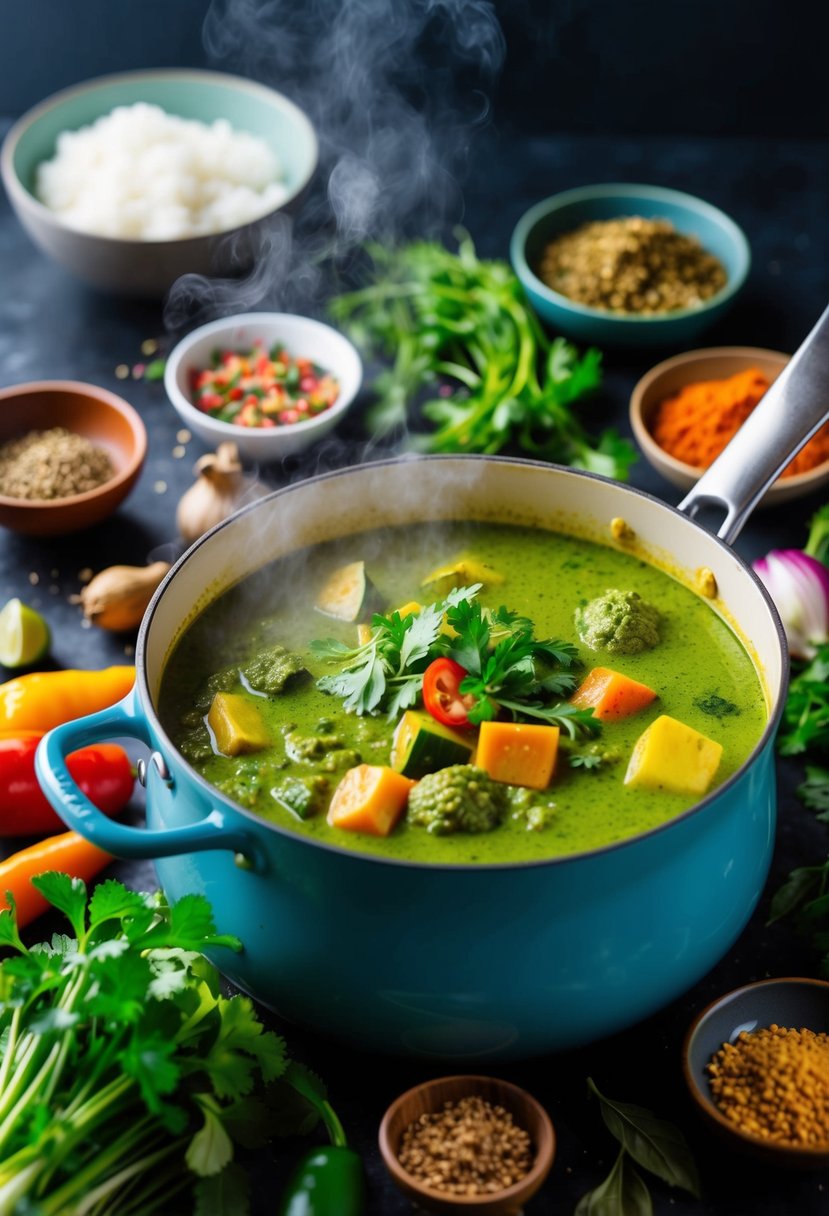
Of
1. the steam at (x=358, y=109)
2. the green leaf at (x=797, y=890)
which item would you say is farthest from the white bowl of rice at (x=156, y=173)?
the green leaf at (x=797, y=890)

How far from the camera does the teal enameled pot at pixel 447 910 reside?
2010 mm

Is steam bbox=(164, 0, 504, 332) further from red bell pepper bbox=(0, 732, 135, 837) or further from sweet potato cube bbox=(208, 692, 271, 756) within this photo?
sweet potato cube bbox=(208, 692, 271, 756)

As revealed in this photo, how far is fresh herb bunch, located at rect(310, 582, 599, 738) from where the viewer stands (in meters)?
2.48

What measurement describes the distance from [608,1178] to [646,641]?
105 cm

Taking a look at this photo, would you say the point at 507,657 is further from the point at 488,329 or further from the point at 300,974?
the point at 488,329

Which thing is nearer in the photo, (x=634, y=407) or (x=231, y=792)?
(x=231, y=792)

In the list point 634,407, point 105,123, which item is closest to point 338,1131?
point 634,407

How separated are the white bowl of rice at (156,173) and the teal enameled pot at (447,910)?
83.8 inches

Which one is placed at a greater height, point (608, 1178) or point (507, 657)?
point (507, 657)

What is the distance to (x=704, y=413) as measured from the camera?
382 centimetres

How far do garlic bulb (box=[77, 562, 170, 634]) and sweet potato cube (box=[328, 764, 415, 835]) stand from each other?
118cm

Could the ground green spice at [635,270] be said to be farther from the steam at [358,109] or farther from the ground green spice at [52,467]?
the ground green spice at [52,467]

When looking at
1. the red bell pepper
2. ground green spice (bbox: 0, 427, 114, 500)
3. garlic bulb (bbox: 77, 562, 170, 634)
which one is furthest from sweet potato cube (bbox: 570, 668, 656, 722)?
ground green spice (bbox: 0, 427, 114, 500)

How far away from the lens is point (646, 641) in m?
2.77
